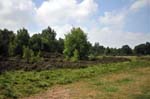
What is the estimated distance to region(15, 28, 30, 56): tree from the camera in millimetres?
55594

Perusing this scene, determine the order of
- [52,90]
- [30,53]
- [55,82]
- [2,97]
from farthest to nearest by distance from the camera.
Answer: [30,53] < [55,82] < [52,90] < [2,97]

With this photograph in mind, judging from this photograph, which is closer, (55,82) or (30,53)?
(55,82)

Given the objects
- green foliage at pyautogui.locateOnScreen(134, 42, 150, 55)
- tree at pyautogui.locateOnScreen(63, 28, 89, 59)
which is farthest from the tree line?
green foliage at pyautogui.locateOnScreen(134, 42, 150, 55)

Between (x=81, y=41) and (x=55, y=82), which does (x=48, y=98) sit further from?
(x=81, y=41)

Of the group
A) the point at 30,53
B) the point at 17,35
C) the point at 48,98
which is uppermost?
the point at 17,35

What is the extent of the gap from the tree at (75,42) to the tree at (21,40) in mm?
9720

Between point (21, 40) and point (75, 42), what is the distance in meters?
12.8

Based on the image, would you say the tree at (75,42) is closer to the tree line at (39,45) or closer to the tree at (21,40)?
the tree line at (39,45)

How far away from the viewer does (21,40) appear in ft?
192

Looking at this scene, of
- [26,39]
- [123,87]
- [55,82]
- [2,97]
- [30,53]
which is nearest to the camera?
[2,97]

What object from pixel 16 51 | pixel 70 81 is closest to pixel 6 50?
pixel 16 51

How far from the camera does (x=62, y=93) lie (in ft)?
51.3

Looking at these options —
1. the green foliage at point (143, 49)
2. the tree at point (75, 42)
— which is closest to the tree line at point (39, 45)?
the tree at point (75, 42)

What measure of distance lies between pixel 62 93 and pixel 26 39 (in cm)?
4523
